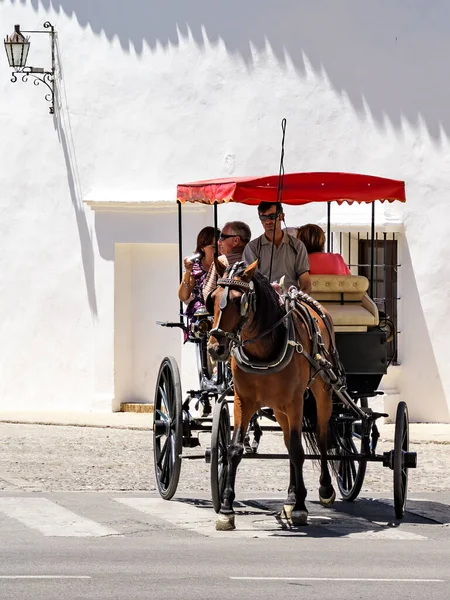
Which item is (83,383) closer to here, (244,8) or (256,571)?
(244,8)

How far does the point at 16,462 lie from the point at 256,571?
21.1 ft

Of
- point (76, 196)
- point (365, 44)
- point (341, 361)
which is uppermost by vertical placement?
point (365, 44)

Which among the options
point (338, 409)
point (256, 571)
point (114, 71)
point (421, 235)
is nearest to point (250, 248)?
point (338, 409)

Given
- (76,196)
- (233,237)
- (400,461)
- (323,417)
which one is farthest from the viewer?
(76,196)

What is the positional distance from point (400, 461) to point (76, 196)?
9.73 metres

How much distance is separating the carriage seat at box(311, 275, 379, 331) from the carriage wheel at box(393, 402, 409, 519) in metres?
0.82

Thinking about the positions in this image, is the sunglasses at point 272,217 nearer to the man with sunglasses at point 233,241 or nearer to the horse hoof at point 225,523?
the man with sunglasses at point 233,241

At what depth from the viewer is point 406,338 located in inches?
730

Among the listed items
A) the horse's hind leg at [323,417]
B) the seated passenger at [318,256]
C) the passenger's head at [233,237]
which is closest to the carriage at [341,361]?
the horse's hind leg at [323,417]

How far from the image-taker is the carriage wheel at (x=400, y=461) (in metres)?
10.7

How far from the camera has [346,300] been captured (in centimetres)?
1184

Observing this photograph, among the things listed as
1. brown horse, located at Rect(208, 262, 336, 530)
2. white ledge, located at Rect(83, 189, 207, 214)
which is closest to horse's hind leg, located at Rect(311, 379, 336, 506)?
brown horse, located at Rect(208, 262, 336, 530)

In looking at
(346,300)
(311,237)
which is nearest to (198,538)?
(346,300)

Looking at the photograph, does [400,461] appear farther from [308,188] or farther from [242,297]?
[308,188]
